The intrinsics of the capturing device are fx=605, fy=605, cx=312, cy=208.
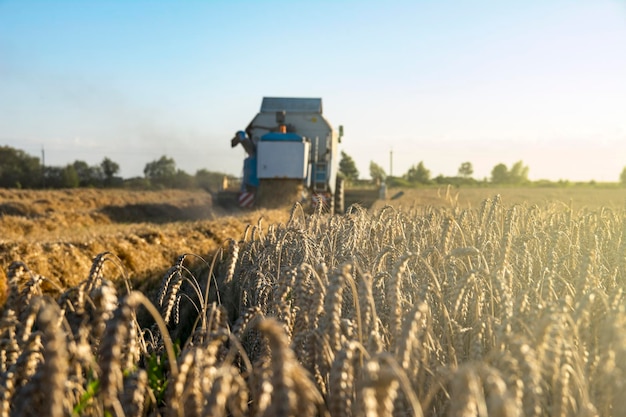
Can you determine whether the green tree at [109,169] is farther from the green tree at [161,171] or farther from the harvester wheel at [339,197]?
the harvester wheel at [339,197]

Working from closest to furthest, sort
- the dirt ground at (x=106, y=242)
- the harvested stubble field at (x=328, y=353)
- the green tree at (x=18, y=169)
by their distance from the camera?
the harvested stubble field at (x=328, y=353) → the dirt ground at (x=106, y=242) → the green tree at (x=18, y=169)

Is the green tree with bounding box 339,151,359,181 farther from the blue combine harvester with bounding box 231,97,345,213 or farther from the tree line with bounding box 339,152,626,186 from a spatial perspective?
the blue combine harvester with bounding box 231,97,345,213

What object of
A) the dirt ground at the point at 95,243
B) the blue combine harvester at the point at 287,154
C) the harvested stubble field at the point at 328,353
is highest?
the blue combine harvester at the point at 287,154

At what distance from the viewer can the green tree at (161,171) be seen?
49.3 metres

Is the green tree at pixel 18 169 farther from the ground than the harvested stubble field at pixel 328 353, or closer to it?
farther from the ground

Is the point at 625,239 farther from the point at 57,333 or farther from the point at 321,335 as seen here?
the point at 57,333

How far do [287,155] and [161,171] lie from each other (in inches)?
1597

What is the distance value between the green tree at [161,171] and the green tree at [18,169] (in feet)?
28.7

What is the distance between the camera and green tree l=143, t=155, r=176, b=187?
49281 mm

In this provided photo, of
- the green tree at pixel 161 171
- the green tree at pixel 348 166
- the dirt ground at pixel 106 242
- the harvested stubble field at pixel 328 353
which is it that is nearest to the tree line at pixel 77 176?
the green tree at pixel 161 171

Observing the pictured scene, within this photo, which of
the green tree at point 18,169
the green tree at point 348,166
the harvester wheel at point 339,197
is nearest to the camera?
the harvester wheel at point 339,197

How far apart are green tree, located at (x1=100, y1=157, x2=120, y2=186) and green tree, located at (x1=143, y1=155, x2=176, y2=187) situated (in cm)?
291

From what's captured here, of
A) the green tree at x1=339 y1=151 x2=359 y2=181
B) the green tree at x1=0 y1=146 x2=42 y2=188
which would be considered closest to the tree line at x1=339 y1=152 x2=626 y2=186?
the green tree at x1=339 y1=151 x2=359 y2=181

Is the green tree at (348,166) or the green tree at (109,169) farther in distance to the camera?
the green tree at (348,166)
